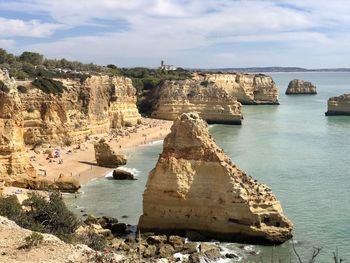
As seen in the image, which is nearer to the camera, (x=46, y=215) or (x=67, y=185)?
(x=46, y=215)

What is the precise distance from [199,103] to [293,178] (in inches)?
1709

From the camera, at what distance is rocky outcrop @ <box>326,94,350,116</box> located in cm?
8712

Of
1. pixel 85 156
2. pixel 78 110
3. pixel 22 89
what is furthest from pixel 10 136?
pixel 78 110

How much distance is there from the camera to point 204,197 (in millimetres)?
23016

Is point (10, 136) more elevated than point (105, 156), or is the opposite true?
point (10, 136)

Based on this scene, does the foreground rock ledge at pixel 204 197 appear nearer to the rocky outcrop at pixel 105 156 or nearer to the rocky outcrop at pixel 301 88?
the rocky outcrop at pixel 105 156

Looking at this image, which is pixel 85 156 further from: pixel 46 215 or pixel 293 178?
pixel 46 215

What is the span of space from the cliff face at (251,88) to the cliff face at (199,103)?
31.4 m

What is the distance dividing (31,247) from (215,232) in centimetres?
1098

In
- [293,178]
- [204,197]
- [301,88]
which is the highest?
[301,88]

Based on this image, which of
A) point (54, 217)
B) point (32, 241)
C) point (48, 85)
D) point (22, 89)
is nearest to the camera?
point (32, 241)

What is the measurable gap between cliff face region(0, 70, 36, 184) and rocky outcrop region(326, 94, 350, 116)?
215ft

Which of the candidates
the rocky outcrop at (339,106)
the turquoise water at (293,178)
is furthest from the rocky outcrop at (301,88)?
the turquoise water at (293,178)

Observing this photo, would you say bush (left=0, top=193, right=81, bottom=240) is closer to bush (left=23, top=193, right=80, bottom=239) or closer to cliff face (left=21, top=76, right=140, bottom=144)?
bush (left=23, top=193, right=80, bottom=239)
